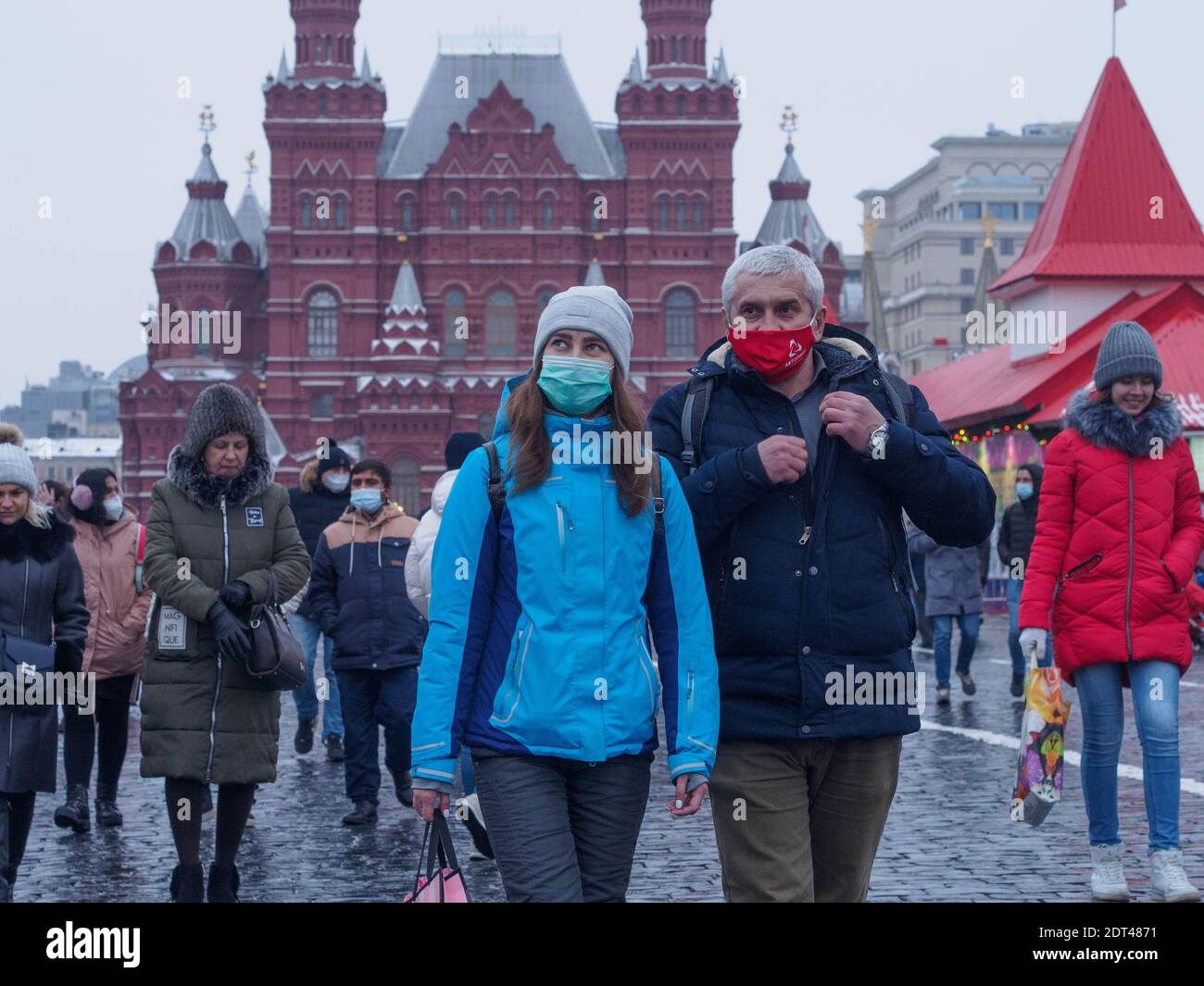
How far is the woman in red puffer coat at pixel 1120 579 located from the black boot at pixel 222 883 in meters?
2.83

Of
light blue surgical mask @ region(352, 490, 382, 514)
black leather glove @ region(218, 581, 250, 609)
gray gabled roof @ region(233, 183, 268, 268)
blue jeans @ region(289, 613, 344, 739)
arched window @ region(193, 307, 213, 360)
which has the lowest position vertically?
blue jeans @ region(289, 613, 344, 739)

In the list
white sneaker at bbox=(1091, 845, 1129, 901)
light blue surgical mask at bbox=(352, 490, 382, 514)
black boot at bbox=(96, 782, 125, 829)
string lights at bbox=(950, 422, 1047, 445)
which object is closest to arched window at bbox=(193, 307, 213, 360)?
string lights at bbox=(950, 422, 1047, 445)

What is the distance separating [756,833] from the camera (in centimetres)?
428

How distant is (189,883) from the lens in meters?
6.69

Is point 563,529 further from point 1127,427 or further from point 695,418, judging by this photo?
point 1127,427

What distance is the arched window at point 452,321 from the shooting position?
68.7 m

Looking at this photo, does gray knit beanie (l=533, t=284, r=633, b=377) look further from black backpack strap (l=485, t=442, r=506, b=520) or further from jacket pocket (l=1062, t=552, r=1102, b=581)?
jacket pocket (l=1062, t=552, r=1102, b=581)

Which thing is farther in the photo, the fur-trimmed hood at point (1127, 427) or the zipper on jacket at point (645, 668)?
the fur-trimmed hood at point (1127, 427)

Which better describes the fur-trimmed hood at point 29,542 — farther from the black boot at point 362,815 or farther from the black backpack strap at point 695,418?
the black backpack strap at point 695,418

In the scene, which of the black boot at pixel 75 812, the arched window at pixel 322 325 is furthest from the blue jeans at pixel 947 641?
the arched window at pixel 322 325

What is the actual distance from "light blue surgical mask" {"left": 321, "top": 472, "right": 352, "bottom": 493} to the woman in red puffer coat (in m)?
5.83

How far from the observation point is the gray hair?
443cm

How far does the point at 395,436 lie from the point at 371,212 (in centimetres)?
864

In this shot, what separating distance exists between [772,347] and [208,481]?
298 cm
